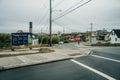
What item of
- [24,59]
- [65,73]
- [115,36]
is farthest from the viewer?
[115,36]

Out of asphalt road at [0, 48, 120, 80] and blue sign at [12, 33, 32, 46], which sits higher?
blue sign at [12, 33, 32, 46]

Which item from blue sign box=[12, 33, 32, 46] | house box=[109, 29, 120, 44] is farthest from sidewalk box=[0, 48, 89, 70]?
house box=[109, 29, 120, 44]

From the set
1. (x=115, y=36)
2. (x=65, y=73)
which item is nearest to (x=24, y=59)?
(x=65, y=73)

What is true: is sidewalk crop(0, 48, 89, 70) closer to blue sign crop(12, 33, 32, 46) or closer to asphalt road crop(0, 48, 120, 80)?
asphalt road crop(0, 48, 120, 80)

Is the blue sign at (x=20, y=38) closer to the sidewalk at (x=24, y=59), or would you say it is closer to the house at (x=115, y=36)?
the sidewalk at (x=24, y=59)

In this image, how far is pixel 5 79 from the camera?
7.76 meters

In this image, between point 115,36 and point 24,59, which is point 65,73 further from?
point 115,36

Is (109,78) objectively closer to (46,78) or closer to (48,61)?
(46,78)

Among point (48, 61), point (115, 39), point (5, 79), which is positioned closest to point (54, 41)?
point (115, 39)

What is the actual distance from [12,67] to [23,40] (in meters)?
12.3

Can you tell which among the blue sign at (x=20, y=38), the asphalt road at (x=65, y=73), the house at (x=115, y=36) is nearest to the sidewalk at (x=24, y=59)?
the asphalt road at (x=65, y=73)

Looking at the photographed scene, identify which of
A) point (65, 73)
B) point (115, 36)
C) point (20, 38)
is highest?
point (115, 36)

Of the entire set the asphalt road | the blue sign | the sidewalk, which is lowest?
the asphalt road

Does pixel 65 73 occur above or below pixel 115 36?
below
